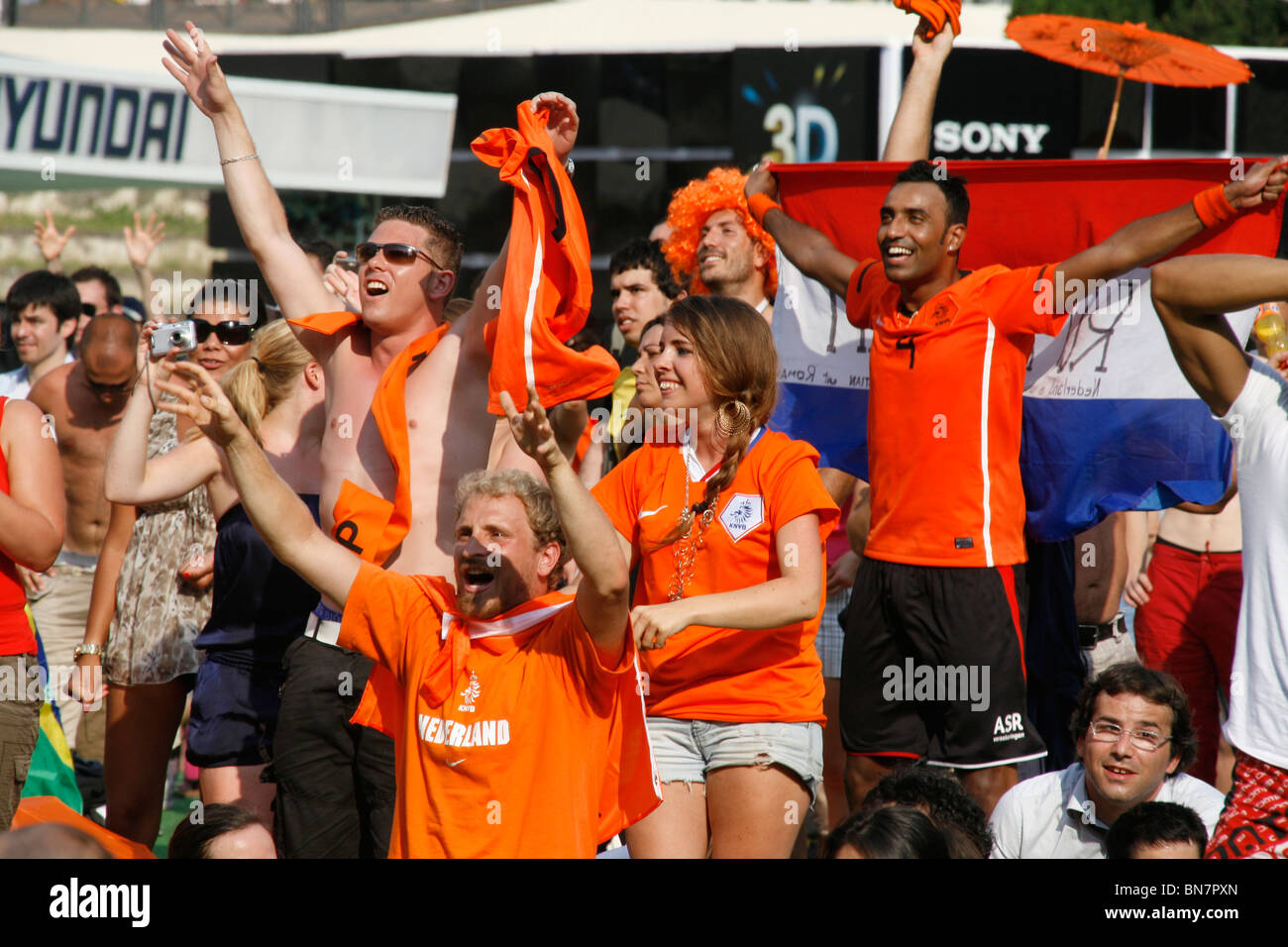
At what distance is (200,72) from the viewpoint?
4449mm

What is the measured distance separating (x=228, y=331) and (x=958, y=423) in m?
2.79

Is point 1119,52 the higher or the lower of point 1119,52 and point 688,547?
the higher

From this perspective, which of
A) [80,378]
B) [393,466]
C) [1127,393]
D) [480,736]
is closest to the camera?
[480,736]

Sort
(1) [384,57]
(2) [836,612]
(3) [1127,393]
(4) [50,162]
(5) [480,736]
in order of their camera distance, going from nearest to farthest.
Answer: (5) [480,736] → (3) [1127,393] → (2) [836,612] → (4) [50,162] → (1) [384,57]

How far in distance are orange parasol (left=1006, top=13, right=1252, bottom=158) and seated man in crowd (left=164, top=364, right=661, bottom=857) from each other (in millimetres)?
3680

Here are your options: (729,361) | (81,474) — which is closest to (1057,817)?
(729,361)

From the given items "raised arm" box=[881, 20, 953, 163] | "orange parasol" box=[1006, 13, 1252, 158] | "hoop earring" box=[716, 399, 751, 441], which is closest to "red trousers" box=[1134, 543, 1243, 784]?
"orange parasol" box=[1006, 13, 1252, 158]

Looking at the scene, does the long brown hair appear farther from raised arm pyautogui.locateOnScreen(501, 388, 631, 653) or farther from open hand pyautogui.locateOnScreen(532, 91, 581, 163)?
raised arm pyautogui.locateOnScreen(501, 388, 631, 653)

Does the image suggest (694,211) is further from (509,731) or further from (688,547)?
(509,731)

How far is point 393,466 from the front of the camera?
167 inches

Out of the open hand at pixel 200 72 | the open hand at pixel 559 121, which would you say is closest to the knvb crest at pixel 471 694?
the open hand at pixel 559 121

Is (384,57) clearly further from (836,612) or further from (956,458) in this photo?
(956,458)

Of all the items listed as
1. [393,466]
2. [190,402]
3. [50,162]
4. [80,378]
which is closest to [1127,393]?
[393,466]
